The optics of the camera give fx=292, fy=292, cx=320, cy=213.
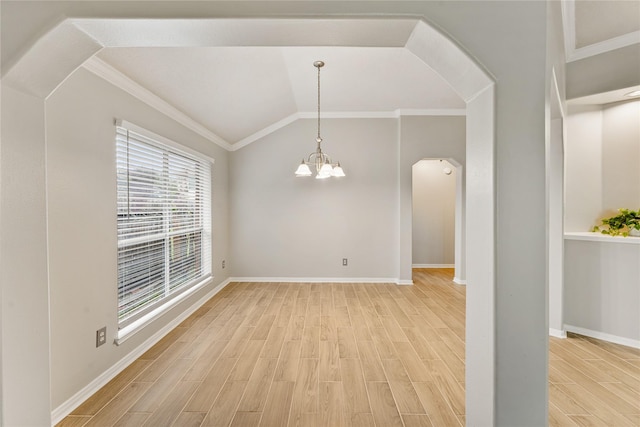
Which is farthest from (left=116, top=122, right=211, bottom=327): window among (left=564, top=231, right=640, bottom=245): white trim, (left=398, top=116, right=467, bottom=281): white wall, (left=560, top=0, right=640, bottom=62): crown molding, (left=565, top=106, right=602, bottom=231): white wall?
(left=565, top=106, right=602, bottom=231): white wall

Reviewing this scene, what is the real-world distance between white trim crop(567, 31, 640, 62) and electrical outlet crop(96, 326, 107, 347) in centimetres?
474

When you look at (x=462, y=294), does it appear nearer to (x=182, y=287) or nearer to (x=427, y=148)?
(x=427, y=148)

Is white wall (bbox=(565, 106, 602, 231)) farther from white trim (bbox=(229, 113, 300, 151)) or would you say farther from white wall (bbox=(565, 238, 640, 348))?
white trim (bbox=(229, 113, 300, 151))

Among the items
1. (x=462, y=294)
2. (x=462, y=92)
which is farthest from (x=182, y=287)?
(x=462, y=294)

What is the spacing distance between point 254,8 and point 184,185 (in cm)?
288

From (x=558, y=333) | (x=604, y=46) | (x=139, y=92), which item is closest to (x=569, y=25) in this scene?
(x=604, y=46)

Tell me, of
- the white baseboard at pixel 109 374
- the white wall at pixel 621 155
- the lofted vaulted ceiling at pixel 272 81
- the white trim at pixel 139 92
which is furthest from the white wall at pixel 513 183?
the white wall at pixel 621 155

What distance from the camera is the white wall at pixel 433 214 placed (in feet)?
21.6

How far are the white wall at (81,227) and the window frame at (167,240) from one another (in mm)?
94

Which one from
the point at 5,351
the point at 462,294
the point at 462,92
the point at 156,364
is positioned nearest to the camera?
the point at 5,351

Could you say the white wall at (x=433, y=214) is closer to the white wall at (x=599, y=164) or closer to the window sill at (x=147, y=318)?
the white wall at (x=599, y=164)

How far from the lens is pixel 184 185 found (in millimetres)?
3623

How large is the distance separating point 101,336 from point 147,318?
59 centimetres

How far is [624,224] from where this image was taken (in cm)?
289
